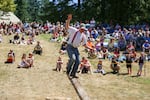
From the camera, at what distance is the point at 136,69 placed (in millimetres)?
21438

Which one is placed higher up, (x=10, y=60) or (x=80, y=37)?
(x=80, y=37)

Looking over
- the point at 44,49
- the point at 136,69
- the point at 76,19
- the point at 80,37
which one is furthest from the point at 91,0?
the point at 80,37

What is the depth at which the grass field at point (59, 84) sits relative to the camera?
1467 cm

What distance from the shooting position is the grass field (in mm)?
14672

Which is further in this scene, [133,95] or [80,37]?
[133,95]

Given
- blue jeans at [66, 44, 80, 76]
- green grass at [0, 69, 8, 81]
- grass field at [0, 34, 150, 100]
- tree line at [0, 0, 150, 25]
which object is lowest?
grass field at [0, 34, 150, 100]

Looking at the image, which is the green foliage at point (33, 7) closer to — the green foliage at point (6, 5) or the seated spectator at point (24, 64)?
the green foliage at point (6, 5)

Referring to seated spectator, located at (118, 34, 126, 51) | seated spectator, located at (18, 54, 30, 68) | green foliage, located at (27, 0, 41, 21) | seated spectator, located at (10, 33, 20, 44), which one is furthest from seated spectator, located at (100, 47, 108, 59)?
green foliage, located at (27, 0, 41, 21)

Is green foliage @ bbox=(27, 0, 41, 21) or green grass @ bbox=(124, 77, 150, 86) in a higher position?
green foliage @ bbox=(27, 0, 41, 21)

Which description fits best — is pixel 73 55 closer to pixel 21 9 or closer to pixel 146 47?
pixel 146 47

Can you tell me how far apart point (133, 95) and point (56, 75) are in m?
3.91

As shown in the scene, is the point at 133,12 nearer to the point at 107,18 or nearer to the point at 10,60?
the point at 107,18

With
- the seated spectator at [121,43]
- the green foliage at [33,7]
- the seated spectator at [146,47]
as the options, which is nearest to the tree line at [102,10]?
the seated spectator at [121,43]

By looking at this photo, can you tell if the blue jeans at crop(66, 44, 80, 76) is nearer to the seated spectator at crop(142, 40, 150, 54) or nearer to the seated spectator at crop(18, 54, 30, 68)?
Answer: the seated spectator at crop(18, 54, 30, 68)
